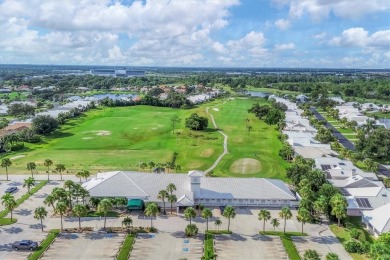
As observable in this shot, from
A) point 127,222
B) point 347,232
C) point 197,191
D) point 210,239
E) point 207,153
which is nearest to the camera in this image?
point 210,239

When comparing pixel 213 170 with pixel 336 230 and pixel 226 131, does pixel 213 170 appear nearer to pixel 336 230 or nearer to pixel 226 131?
pixel 336 230

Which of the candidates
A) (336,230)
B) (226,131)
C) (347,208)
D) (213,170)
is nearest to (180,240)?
(336,230)

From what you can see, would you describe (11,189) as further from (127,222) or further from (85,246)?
(127,222)

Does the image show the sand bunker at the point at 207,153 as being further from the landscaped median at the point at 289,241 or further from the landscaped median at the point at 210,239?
the landscaped median at the point at 289,241

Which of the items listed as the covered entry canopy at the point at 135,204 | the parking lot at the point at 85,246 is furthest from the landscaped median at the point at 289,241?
the parking lot at the point at 85,246

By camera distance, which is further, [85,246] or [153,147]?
[153,147]

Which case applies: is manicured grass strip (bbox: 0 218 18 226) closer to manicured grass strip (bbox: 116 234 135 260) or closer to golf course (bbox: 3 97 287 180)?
manicured grass strip (bbox: 116 234 135 260)

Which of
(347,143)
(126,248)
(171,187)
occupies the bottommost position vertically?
(126,248)

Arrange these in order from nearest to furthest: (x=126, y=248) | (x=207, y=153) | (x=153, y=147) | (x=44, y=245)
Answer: (x=126, y=248), (x=44, y=245), (x=207, y=153), (x=153, y=147)

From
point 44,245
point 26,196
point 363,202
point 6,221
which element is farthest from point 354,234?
point 26,196
